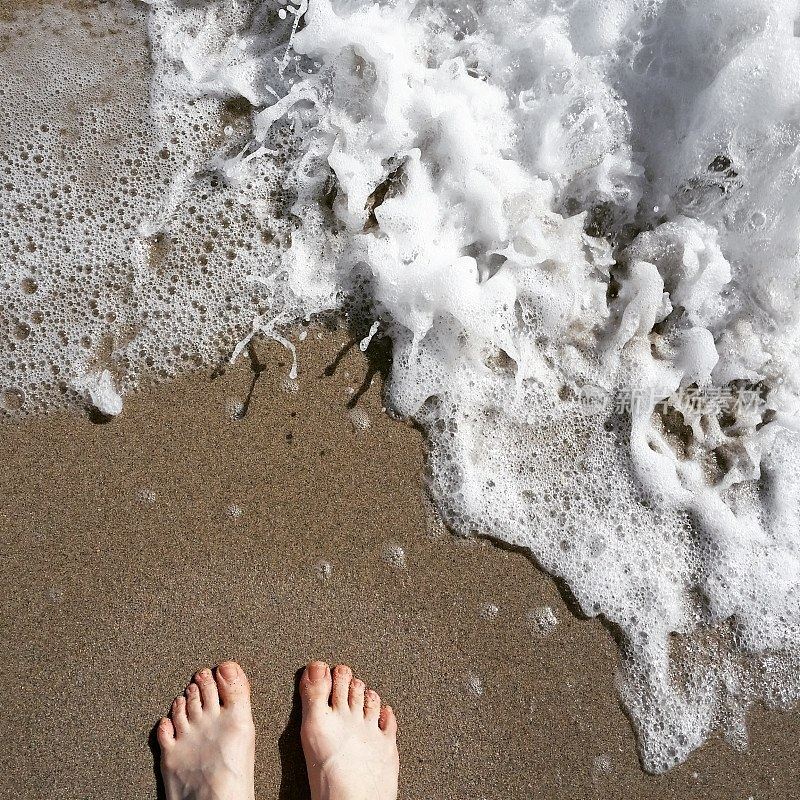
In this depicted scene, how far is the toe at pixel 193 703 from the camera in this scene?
1992 mm

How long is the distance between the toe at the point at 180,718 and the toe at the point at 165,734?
0.6 inches

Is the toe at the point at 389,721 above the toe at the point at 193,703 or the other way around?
above

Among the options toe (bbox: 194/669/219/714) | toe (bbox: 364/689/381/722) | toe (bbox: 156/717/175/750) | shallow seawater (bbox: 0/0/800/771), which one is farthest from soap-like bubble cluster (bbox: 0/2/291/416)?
toe (bbox: 364/689/381/722)

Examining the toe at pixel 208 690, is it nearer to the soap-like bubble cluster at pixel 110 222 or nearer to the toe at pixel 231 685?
the toe at pixel 231 685

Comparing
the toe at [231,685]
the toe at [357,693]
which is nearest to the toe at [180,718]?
the toe at [231,685]

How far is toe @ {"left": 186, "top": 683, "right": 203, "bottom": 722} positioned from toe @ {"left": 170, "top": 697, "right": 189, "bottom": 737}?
0.01m

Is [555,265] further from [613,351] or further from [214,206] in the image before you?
[214,206]

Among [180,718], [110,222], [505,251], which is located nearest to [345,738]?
[180,718]

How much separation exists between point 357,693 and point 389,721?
0.44ft

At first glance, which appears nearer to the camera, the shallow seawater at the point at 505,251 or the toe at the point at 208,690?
the toe at the point at 208,690

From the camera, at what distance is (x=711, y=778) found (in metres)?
2.08

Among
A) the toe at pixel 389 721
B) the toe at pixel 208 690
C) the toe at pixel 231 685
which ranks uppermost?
the toe at pixel 389 721

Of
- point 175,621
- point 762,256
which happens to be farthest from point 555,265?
point 175,621

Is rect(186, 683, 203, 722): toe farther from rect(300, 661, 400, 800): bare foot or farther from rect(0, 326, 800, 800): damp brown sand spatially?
rect(300, 661, 400, 800): bare foot
